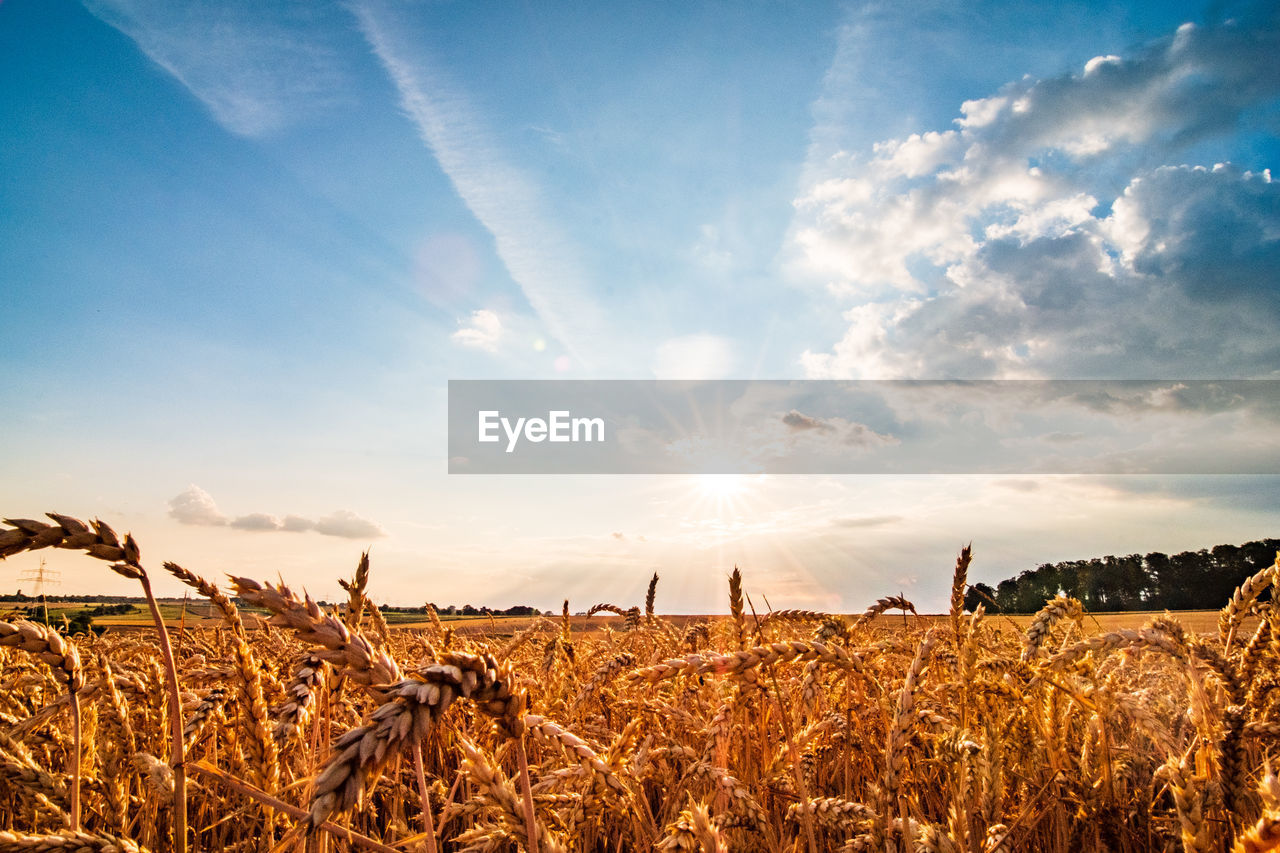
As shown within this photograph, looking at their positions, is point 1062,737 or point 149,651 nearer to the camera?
point 1062,737

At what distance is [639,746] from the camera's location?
4016 mm

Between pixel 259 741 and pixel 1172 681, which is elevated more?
pixel 259 741

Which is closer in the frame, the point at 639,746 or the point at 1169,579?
the point at 639,746

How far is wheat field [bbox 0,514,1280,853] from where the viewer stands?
62.9 inches

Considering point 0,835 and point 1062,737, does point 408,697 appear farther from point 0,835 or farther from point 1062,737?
point 1062,737

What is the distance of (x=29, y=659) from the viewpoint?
18.0ft

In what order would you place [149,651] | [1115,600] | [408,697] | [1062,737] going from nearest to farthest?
[408,697]
[1062,737]
[149,651]
[1115,600]

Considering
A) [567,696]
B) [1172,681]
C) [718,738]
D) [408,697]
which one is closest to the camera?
[408,697]

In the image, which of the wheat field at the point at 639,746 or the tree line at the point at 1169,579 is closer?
the wheat field at the point at 639,746

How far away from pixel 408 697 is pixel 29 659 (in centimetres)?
654

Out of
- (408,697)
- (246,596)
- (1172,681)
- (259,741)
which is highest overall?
(246,596)

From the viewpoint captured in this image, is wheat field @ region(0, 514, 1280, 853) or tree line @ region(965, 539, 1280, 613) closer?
wheat field @ region(0, 514, 1280, 853)

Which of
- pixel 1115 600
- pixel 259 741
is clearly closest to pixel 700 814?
pixel 259 741

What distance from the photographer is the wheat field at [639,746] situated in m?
1.60
